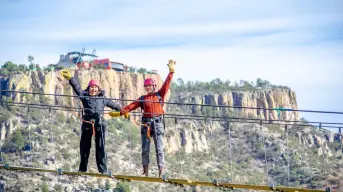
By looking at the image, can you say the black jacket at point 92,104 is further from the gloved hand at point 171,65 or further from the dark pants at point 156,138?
the gloved hand at point 171,65

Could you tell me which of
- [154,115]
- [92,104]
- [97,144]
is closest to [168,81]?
[154,115]

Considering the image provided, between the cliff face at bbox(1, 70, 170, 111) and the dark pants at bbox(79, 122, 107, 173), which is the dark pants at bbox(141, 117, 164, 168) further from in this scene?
the cliff face at bbox(1, 70, 170, 111)


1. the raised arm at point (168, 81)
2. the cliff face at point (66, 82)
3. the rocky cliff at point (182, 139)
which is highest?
the cliff face at point (66, 82)

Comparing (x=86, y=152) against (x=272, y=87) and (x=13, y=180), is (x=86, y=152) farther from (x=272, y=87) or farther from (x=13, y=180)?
(x=272, y=87)

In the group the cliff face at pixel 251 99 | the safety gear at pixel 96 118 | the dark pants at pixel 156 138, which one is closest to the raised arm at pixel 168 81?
the dark pants at pixel 156 138

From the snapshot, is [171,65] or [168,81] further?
[171,65]

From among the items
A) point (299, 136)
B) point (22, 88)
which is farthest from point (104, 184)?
point (22, 88)

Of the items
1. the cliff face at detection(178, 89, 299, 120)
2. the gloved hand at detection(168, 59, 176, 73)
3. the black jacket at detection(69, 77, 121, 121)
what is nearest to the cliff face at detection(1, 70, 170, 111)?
the cliff face at detection(178, 89, 299, 120)

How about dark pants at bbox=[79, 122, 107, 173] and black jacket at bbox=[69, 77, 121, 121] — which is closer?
black jacket at bbox=[69, 77, 121, 121]

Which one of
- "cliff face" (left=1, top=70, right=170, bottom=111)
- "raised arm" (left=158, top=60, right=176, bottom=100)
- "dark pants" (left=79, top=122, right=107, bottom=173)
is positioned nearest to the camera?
"raised arm" (left=158, top=60, right=176, bottom=100)

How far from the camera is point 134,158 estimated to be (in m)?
85.6

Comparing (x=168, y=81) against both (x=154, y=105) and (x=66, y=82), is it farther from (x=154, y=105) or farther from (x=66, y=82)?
(x=66, y=82)

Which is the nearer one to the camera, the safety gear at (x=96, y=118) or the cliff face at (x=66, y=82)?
the safety gear at (x=96, y=118)

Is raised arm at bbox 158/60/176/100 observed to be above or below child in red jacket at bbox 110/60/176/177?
above
